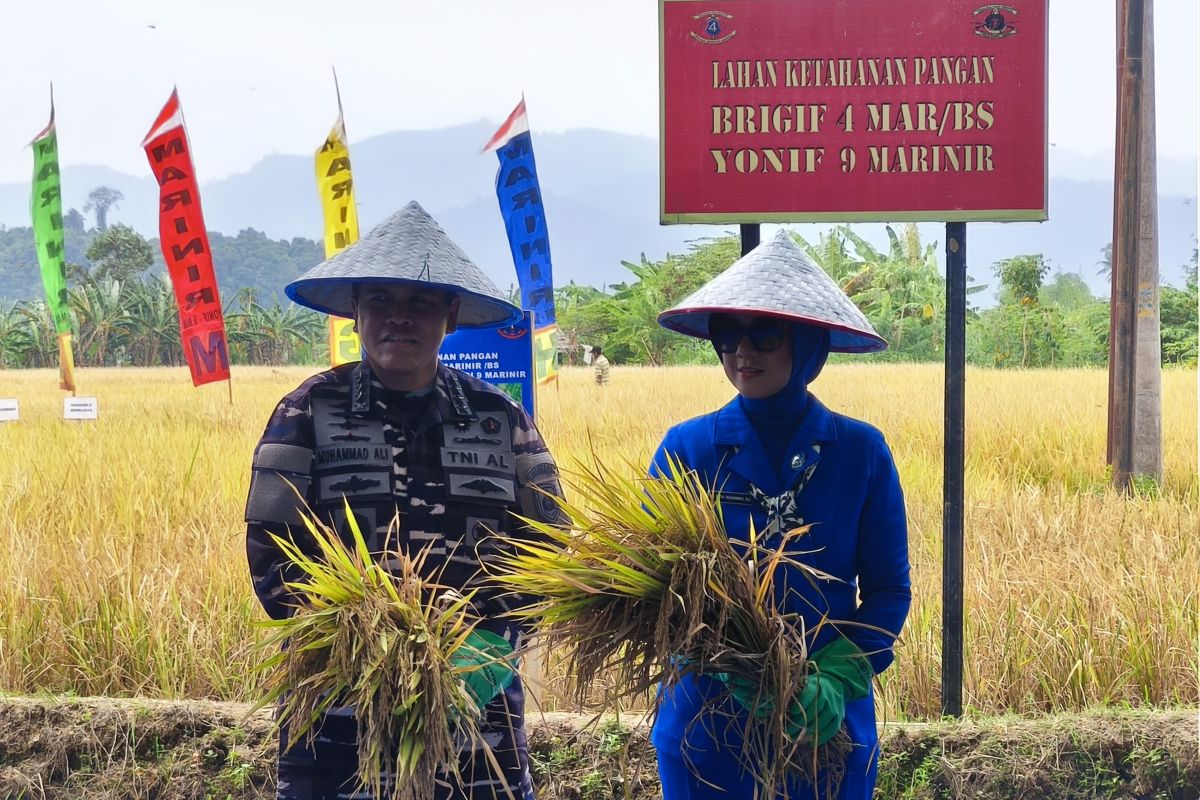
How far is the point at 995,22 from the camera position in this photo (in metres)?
3.38

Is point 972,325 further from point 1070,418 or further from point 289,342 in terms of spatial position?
point 289,342

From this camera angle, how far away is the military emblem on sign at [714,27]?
3414mm

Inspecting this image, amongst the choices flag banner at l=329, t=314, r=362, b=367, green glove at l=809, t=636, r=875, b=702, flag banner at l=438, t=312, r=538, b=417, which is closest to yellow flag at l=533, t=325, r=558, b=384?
flag banner at l=329, t=314, r=362, b=367

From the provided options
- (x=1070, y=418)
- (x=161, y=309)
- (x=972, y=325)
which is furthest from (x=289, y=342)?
(x=1070, y=418)

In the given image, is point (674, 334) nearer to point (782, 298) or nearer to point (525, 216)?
point (525, 216)

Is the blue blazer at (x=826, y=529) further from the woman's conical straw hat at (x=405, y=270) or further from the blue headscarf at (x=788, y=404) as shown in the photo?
the woman's conical straw hat at (x=405, y=270)

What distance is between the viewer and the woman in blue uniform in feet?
6.91

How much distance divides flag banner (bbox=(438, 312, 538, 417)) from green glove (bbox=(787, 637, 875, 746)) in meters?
1.81

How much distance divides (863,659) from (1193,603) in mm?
2813

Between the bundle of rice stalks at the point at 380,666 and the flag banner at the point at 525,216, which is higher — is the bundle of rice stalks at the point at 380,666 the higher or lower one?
the lower one

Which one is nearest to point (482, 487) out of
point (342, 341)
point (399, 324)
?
point (399, 324)

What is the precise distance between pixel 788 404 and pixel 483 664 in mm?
787

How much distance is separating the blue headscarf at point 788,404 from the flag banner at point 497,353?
1552 millimetres

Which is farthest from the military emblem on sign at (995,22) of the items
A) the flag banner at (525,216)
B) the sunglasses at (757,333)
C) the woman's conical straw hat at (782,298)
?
the flag banner at (525,216)
